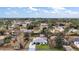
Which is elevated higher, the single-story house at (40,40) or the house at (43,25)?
the house at (43,25)

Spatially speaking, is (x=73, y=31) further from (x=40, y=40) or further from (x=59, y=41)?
(x=40, y=40)

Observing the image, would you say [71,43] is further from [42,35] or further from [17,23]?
[17,23]

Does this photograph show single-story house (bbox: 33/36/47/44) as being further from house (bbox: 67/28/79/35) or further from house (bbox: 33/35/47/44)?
house (bbox: 67/28/79/35)

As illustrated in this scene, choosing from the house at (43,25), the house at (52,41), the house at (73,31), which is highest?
the house at (43,25)

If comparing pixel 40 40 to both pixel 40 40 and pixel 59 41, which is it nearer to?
pixel 40 40

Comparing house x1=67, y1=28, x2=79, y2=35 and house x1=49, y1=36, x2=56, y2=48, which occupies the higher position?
house x1=67, y1=28, x2=79, y2=35

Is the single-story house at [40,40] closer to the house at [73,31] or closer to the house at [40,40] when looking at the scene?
the house at [40,40]

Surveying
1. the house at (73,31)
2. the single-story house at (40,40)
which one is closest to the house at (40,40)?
the single-story house at (40,40)

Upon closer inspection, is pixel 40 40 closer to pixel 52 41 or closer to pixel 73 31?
pixel 52 41

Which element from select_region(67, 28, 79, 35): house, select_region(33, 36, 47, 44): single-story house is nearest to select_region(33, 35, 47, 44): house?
select_region(33, 36, 47, 44): single-story house

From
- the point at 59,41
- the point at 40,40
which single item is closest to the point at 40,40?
the point at 40,40

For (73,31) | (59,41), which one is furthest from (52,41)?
(73,31)
